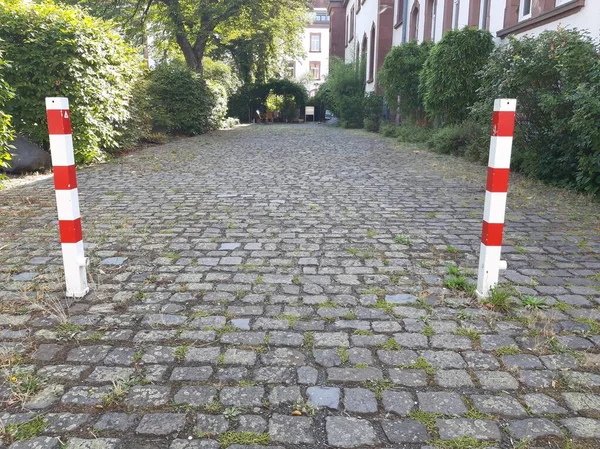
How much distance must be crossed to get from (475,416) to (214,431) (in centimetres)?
117

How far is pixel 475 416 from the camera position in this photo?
243cm

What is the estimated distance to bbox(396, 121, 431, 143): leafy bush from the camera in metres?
16.2

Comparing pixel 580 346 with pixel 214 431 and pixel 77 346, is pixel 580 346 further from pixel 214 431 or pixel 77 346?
pixel 77 346

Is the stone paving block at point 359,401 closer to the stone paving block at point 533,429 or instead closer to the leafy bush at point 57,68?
the stone paving block at point 533,429

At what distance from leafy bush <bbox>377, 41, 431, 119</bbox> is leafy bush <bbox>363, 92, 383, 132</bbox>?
5611mm

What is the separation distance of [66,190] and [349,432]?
8.12 feet

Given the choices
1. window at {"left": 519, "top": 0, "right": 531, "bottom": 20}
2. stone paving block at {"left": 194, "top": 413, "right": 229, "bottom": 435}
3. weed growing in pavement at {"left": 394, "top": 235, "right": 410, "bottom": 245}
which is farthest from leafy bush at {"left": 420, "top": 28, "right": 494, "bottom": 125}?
stone paving block at {"left": 194, "top": 413, "right": 229, "bottom": 435}

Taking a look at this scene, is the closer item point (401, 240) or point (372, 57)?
point (401, 240)

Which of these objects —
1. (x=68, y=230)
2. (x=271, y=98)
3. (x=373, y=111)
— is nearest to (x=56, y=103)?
(x=68, y=230)

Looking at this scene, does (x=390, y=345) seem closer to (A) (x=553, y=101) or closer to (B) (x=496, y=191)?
(B) (x=496, y=191)

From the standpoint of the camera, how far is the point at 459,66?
12.7 meters

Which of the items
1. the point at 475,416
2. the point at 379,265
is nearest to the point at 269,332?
the point at 475,416

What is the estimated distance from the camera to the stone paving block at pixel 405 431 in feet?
7.45

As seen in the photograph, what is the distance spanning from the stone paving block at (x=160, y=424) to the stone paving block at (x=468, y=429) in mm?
1143
